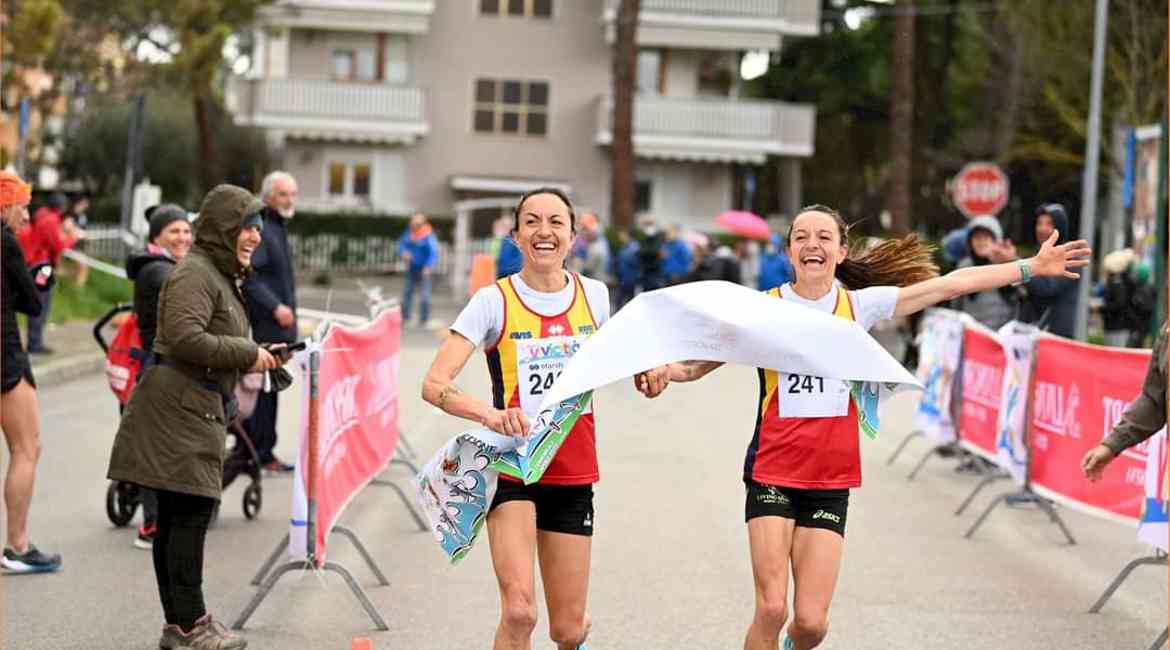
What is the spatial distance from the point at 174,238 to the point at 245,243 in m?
2.23

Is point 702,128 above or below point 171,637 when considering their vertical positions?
above

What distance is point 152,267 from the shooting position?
9.60m

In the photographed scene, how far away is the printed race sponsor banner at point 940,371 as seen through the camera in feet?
47.3

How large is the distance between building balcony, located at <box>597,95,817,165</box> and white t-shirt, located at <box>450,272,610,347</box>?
44.8 meters

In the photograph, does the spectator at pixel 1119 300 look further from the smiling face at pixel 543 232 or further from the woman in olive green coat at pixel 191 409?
the smiling face at pixel 543 232

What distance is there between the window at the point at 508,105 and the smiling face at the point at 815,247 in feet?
154

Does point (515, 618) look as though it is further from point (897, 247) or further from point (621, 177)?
point (621, 177)

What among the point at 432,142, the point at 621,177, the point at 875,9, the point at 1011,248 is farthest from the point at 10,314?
the point at 875,9

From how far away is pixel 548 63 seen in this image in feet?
174

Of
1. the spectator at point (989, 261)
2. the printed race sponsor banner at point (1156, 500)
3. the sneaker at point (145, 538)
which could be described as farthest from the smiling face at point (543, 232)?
the spectator at point (989, 261)

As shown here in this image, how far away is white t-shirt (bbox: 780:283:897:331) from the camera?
6.71 meters

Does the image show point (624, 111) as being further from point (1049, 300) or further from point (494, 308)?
point (494, 308)

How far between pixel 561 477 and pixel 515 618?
492 millimetres

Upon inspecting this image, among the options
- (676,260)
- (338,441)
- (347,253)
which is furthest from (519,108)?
(338,441)
